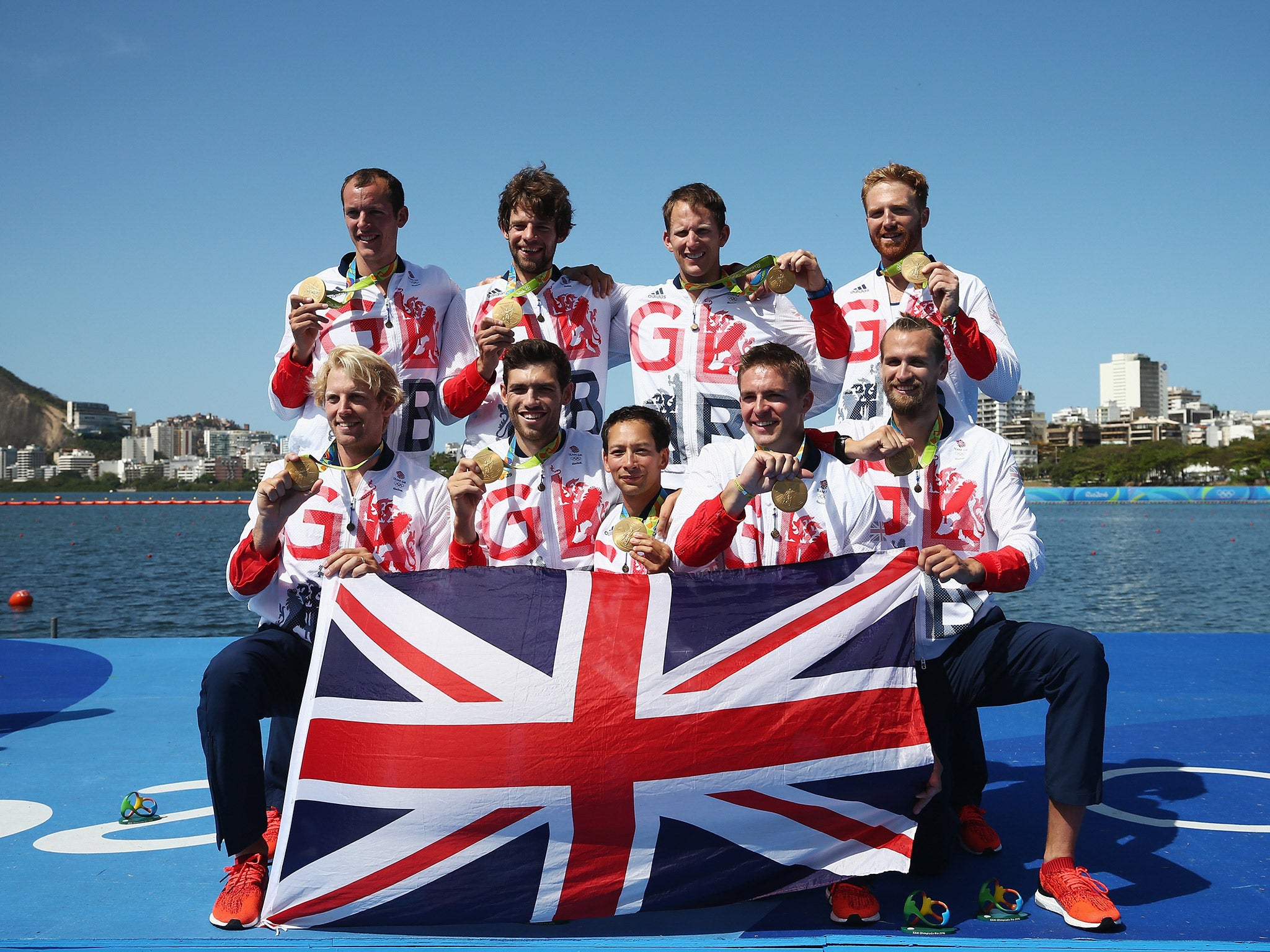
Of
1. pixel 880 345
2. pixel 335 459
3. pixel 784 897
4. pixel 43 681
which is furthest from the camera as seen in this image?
pixel 43 681

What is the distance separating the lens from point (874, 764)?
3.43 m

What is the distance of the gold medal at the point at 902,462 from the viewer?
3570 mm

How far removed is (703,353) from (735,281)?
410 millimetres

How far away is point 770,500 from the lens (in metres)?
3.84

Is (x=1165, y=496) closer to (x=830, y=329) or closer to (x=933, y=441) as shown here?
(x=830, y=329)

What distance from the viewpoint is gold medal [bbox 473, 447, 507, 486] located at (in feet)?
12.4

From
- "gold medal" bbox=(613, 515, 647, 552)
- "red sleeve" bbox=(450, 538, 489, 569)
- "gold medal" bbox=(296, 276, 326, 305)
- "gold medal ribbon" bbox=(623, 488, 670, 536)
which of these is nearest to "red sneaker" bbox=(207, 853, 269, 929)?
"red sleeve" bbox=(450, 538, 489, 569)

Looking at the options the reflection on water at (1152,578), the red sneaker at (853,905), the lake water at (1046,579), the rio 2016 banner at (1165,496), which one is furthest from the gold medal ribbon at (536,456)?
the rio 2016 banner at (1165,496)

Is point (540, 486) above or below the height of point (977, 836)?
above

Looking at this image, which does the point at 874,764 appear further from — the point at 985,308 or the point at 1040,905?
the point at 985,308

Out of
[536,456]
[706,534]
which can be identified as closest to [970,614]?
[706,534]

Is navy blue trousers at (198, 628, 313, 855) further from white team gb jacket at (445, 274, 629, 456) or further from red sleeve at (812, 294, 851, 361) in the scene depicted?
red sleeve at (812, 294, 851, 361)

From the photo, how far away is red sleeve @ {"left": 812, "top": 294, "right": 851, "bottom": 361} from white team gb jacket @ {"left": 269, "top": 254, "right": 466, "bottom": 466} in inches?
72.6

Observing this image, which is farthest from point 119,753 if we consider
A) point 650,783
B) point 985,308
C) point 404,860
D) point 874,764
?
point 985,308
